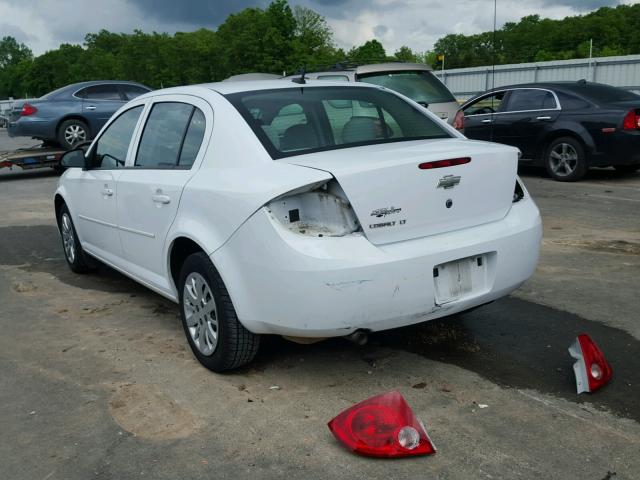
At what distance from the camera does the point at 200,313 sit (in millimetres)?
3879

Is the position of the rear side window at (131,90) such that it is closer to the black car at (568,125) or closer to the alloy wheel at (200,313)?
the black car at (568,125)

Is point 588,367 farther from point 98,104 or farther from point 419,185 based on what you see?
point 98,104

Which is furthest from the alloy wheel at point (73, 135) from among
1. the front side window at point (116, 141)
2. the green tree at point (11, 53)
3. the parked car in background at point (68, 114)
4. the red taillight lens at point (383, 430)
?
the green tree at point (11, 53)

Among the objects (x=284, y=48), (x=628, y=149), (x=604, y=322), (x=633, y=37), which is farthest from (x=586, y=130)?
(x=633, y=37)

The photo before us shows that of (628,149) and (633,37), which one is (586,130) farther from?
(633,37)

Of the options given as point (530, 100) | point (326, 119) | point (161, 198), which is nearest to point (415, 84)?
point (530, 100)

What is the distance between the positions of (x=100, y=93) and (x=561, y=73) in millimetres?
16878

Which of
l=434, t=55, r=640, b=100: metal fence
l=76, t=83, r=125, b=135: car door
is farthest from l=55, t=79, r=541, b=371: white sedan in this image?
l=434, t=55, r=640, b=100: metal fence

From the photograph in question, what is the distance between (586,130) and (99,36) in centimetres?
14541

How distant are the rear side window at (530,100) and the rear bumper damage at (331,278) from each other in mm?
8285

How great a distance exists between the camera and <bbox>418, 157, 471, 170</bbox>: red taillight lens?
341cm

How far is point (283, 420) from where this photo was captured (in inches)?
129

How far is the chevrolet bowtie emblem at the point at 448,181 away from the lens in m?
3.46

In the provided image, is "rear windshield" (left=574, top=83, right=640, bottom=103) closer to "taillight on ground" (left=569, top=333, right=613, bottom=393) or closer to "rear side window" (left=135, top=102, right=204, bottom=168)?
"taillight on ground" (left=569, top=333, right=613, bottom=393)
